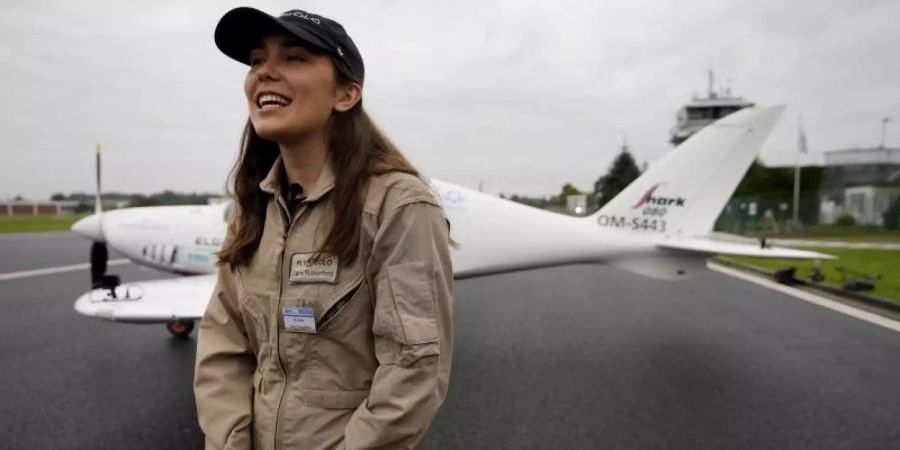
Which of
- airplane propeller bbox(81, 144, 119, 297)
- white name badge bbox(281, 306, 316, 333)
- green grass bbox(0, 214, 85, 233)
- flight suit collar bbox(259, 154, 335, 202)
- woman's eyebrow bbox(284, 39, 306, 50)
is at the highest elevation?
woman's eyebrow bbox(284, 39, 306, 50)

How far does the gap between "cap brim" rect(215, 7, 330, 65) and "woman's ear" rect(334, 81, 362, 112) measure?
0.41 ft

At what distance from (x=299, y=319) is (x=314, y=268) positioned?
0.41 feet

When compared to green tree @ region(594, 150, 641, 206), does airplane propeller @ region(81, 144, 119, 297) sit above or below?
below

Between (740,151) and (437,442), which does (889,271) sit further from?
(437,442)

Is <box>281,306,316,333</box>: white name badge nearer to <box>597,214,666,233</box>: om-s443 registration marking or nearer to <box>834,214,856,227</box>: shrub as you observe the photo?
<box>597,214,666,233</box>: om-s443 registration marking

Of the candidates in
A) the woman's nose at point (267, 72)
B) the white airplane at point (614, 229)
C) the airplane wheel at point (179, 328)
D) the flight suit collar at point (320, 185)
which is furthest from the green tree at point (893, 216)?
the woman's nose at point (267, 72)

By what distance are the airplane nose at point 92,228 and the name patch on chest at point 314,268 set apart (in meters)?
7.77

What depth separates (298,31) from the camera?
1.29 m

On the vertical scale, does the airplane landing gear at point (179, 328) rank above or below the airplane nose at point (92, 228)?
below

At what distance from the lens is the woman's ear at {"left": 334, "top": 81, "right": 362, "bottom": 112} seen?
1.44 m

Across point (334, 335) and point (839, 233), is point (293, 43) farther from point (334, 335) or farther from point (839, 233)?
point (839, 233)

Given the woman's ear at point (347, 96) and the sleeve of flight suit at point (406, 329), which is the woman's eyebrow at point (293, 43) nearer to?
the woman's ear at point (347, 96)

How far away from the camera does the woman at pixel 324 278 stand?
123 cm

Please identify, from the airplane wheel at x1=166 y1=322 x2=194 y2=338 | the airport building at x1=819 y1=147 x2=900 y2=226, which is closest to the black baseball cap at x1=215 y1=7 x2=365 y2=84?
the airplane wheel at x1=166 y1=322 x2=194 y2=338
